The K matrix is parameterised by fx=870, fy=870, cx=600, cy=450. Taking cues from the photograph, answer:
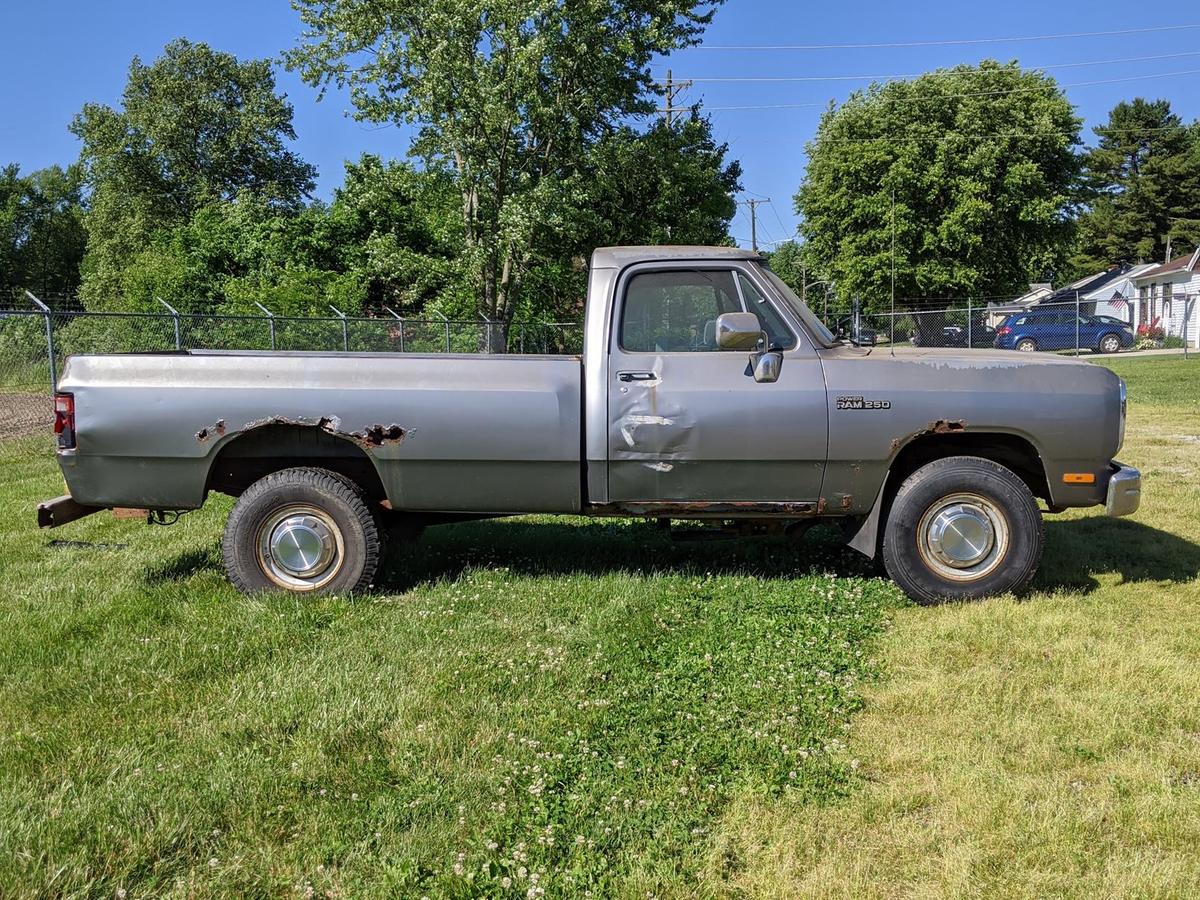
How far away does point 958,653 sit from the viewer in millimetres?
4320

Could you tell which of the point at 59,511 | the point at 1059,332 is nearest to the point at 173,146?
the point at 1059,332

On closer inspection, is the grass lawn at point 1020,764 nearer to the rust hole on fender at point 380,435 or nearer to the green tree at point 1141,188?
the rust hole on fender at point 380,435

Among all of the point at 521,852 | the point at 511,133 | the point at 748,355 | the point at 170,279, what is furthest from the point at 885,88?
the point at 521,852

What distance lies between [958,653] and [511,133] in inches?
706

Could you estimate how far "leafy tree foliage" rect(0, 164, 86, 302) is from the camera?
59719 mm

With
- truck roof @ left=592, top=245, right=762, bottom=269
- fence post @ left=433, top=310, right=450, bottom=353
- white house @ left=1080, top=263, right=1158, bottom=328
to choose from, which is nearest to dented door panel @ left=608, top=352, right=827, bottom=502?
truck roof @ left=592, top=245, right=762, bottom=269

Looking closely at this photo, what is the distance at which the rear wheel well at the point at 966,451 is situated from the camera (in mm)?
5148

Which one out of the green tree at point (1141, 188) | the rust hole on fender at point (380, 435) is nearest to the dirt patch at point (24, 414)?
the rust hole on fender at point (380, 435)

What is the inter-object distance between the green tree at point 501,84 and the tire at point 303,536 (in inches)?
596

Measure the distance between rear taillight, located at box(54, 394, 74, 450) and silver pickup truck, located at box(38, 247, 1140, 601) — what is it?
0.01 metres

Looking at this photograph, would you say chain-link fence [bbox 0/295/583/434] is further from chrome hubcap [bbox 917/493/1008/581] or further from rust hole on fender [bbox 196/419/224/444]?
chrome hubcap [bbox 917/493/1008/581]

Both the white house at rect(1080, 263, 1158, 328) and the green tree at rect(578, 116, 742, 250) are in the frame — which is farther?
the white house at rect(1080, 263, 1158, 328)

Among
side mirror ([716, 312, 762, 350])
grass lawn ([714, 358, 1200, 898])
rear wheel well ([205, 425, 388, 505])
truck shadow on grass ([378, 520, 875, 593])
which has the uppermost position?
side mirror ([716, 312, 762, 350])

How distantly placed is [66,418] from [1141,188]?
69.3 m
